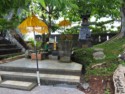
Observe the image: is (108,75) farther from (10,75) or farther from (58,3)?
(58,3)

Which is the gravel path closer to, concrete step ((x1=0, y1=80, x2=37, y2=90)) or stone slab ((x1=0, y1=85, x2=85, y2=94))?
stone slab ((x1=0, y1=85, x2=85, y2=94))

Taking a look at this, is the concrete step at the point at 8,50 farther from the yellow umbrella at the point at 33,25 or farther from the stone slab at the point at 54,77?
the yellow umbrella at the point at 33,25

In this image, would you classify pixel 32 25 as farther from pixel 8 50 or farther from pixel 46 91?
pixel 8 50

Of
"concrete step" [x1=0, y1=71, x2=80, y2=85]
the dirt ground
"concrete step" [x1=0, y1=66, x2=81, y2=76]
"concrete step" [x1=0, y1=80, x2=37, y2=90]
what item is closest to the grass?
the dirt ground

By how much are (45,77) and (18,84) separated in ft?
2.61

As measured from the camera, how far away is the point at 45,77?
4914mm

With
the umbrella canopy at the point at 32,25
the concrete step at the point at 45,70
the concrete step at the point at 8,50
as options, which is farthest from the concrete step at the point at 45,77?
the concrete step at the point at 8,50

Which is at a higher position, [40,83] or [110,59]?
[110,59]

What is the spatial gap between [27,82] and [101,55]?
2731 mm

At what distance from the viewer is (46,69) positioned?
5266 mm

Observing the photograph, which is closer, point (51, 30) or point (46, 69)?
point (46, 69)

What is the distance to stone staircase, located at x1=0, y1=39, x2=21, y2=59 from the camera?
26.9 feet

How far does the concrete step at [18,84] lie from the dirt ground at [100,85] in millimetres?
1370

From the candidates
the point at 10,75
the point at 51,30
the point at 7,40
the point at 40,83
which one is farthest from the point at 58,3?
the point at 51,30
